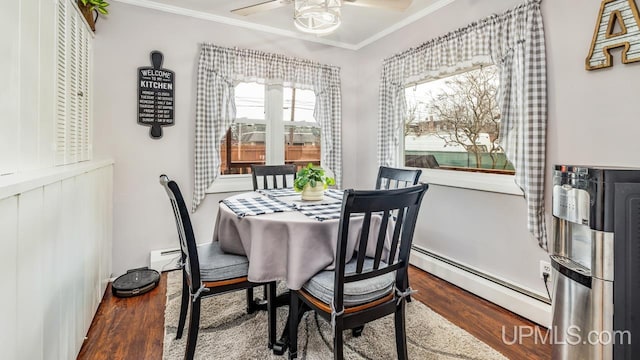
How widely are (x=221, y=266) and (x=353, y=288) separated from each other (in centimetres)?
74

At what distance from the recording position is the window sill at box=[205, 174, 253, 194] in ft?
10.3

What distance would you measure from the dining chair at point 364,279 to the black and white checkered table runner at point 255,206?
0.46 meters

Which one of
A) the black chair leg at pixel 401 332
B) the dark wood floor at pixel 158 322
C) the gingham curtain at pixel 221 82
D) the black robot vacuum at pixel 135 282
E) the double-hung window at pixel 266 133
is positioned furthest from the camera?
the double-hung window at pixel 266 133

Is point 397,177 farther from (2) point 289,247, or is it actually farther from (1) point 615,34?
(1) point 615,34

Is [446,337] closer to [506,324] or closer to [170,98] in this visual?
[506,324]

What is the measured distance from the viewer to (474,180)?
254 cm

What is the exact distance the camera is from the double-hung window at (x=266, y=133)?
10.8ft

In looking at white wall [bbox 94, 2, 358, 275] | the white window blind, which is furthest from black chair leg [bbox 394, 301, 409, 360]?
white wall [bbox 94, 2, 358, 275]

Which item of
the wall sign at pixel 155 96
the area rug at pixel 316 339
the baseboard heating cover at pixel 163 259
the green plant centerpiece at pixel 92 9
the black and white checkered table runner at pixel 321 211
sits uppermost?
the green plant centerpiece at pixel 92 9

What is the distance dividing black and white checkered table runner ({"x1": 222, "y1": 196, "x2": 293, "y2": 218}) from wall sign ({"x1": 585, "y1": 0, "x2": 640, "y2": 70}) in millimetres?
1968

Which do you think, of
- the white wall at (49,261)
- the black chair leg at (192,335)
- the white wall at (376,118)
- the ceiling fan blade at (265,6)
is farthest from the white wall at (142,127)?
the black chair leg at (192,335)

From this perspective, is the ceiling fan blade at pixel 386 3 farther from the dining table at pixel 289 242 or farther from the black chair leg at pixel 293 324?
the black chair leg at pixel 293 324

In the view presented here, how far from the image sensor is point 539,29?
78.6 inches

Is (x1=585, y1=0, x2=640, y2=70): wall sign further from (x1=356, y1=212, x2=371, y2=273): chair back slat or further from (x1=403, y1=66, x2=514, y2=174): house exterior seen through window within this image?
(x1=356, y1=212, x2=371, y2=273): chair back slat
